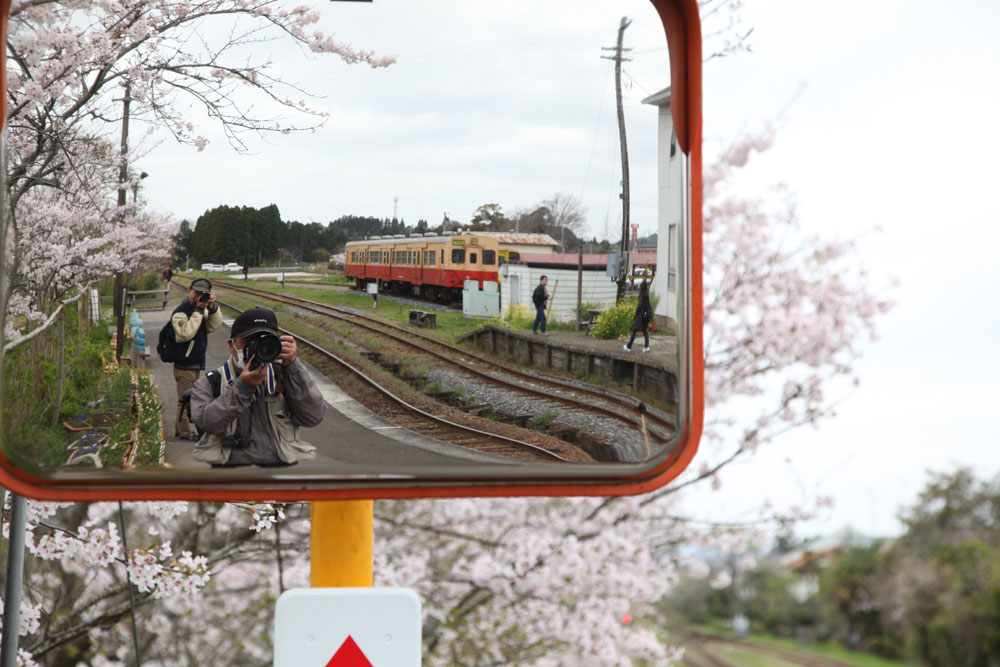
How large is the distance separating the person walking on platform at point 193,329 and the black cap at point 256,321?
0.11 feet

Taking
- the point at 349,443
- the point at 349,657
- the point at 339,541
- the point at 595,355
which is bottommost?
the point at 349,657

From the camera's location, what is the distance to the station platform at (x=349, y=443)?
1.05 m

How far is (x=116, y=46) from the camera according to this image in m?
1.08

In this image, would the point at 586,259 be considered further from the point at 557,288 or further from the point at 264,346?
the point at 264,346

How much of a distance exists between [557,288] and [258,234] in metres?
0.47

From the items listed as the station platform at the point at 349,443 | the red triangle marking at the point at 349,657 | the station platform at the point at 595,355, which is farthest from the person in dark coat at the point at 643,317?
the red triangle marking at the point at 349,657

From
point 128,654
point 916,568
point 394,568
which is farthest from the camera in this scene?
point 916,568

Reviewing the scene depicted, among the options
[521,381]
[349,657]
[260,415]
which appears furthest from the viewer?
[349,657]

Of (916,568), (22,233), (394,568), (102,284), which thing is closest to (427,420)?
(102,284)

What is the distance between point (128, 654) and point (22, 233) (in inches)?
127

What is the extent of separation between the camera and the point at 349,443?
106cm

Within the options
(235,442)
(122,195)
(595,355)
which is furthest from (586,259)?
(122,195)

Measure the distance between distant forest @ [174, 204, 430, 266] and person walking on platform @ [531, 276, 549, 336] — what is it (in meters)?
0.19

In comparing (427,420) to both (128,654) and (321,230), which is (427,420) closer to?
(321,230)
